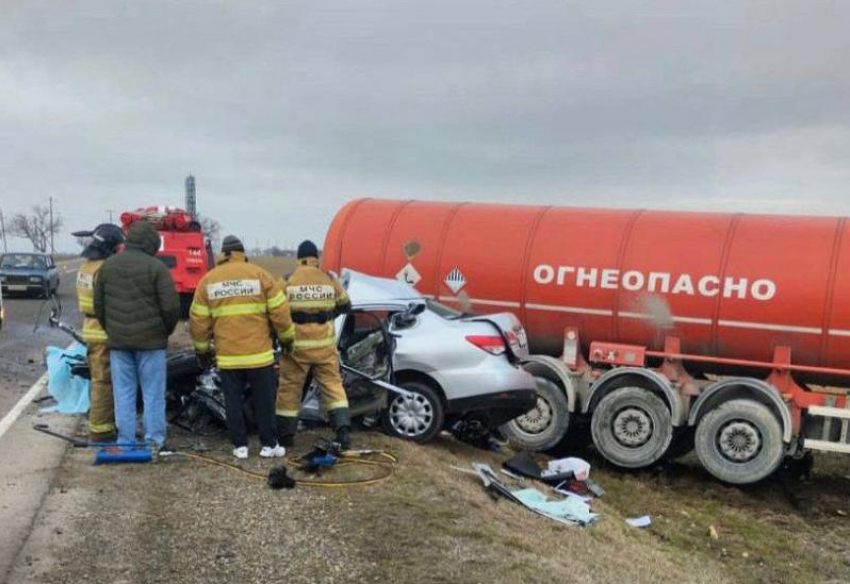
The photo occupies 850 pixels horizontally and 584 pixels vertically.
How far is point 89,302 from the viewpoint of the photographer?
6.74 metres

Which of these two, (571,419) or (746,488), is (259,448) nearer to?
(571,419)

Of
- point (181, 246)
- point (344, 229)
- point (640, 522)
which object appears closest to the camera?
point (640, 522)

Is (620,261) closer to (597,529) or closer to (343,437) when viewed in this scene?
(597,529)

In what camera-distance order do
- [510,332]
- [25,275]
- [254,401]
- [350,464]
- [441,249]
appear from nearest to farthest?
[350,464], [254,401], [510,332], [441,249], [25,275]

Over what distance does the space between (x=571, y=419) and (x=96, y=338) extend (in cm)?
590

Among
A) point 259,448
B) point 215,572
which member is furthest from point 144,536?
point 259,448

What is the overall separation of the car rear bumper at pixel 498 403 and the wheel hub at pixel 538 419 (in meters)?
1.92

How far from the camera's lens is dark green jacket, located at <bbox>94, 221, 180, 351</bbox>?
20.7 feet

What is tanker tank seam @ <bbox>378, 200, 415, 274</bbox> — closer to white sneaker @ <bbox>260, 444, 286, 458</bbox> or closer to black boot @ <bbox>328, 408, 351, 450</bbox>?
black boot @ <bbox>328, 408, 351, 450</bbox>

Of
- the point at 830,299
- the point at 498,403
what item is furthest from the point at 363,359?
the point at 830,299

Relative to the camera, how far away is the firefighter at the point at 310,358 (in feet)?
22.6

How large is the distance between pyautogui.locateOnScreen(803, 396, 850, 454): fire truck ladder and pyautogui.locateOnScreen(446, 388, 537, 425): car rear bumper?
3.24 metres

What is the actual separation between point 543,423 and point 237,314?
15.6 ft

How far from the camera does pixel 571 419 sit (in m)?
10.2
